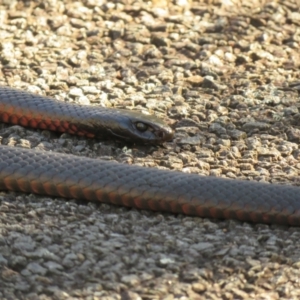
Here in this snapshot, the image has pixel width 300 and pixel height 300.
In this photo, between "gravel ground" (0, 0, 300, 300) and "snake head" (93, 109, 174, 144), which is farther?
"snake head" (93, 109, 174, 144)

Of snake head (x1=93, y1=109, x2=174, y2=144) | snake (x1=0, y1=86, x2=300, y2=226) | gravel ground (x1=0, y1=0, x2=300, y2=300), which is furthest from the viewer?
snake head (x1=93, y1=109, x2=174, y2=144)

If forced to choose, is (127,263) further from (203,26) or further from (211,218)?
(203,26)

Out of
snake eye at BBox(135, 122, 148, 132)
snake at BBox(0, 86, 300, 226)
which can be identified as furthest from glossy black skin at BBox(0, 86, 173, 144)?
snake at BBox(0, 86, 300, 226)

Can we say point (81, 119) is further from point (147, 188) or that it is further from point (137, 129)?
point (147, 188)

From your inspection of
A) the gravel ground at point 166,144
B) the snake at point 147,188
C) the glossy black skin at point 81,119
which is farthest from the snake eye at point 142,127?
the snake at point 147,188

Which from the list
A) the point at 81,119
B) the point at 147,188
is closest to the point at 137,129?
the point at 81,119

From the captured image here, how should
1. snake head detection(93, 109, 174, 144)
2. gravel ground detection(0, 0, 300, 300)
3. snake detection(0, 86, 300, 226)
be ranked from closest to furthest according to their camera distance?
gravel ground detection(0, 0, 300, 300) < snake detection(0, 86, 300, 226) < snake head detection(93, 109, 174, 144)

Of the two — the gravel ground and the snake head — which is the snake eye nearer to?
the snake head
